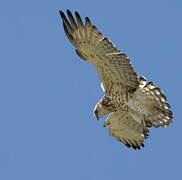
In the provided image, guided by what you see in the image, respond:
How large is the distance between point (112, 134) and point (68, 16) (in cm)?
265

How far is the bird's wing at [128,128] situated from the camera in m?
13.5

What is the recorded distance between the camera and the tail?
13.3 m

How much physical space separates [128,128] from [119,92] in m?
0.90

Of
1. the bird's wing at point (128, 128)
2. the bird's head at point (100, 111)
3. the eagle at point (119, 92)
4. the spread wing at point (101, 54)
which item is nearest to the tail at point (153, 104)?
the eagle at point (119, 92)

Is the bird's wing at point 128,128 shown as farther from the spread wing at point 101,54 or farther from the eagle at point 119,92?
the spread wing at point 101,54

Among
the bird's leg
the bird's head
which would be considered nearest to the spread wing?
the bird's head

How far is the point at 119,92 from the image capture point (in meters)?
13.1

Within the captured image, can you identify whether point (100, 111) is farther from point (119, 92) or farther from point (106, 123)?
point (119, 92)

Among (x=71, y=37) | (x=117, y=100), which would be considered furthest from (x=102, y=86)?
(x=71, y=37)

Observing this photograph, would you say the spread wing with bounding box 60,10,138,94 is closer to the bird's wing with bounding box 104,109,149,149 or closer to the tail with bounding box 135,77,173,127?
the tail with bounding box 135,77,173,127

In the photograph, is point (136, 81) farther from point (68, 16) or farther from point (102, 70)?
point (68, 16)

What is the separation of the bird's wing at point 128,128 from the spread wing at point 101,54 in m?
0.63

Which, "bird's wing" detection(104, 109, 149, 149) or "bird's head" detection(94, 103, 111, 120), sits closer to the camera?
"bird's head" detection(94, 103, 111, 120)

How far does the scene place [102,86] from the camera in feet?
43.4
